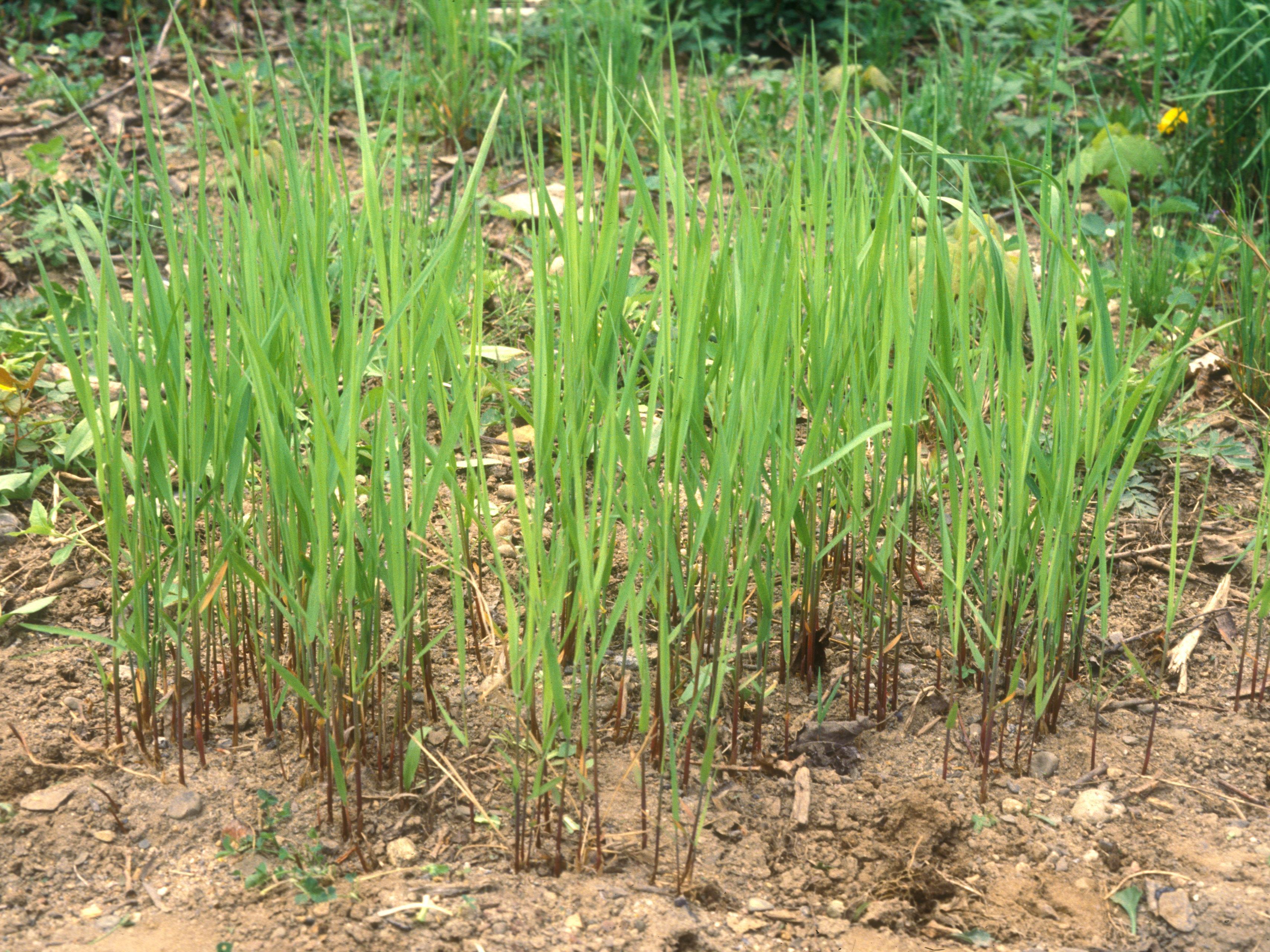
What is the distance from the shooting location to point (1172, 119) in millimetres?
3074

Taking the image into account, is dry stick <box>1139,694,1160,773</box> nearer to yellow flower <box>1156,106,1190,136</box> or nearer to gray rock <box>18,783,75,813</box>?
gray rock <box>18,783,75,813</box>

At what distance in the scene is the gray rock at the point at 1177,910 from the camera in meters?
1.30

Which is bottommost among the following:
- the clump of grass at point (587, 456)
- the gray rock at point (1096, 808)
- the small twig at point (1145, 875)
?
the small twig at point (1145, 875)

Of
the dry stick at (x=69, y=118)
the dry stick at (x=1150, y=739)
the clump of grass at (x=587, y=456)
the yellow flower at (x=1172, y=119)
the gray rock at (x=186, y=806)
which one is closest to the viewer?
the clump of grass at (x=587, y=456)

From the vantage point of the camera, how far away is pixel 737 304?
137 cm

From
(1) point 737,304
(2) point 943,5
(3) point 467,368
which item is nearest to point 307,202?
(3) point 467,368

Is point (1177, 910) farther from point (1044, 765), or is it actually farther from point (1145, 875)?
point (1044, 765)

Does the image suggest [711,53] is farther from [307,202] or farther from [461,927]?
[461,927]

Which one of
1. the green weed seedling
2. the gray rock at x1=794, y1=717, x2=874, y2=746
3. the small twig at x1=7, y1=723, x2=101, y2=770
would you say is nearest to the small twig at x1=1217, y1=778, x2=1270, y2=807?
the gray rock at x1=794, y1=717, x2=874, y2=746

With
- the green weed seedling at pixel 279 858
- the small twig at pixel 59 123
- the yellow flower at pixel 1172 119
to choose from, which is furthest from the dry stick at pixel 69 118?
the yellow flower at pixel 1172 119

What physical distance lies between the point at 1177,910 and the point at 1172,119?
2.38 metres

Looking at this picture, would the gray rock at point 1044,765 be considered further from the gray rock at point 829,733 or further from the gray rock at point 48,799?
the gray rock at point 48,799

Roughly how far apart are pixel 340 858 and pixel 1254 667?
→ 1177 mm

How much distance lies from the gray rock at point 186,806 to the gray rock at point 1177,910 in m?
1.11
